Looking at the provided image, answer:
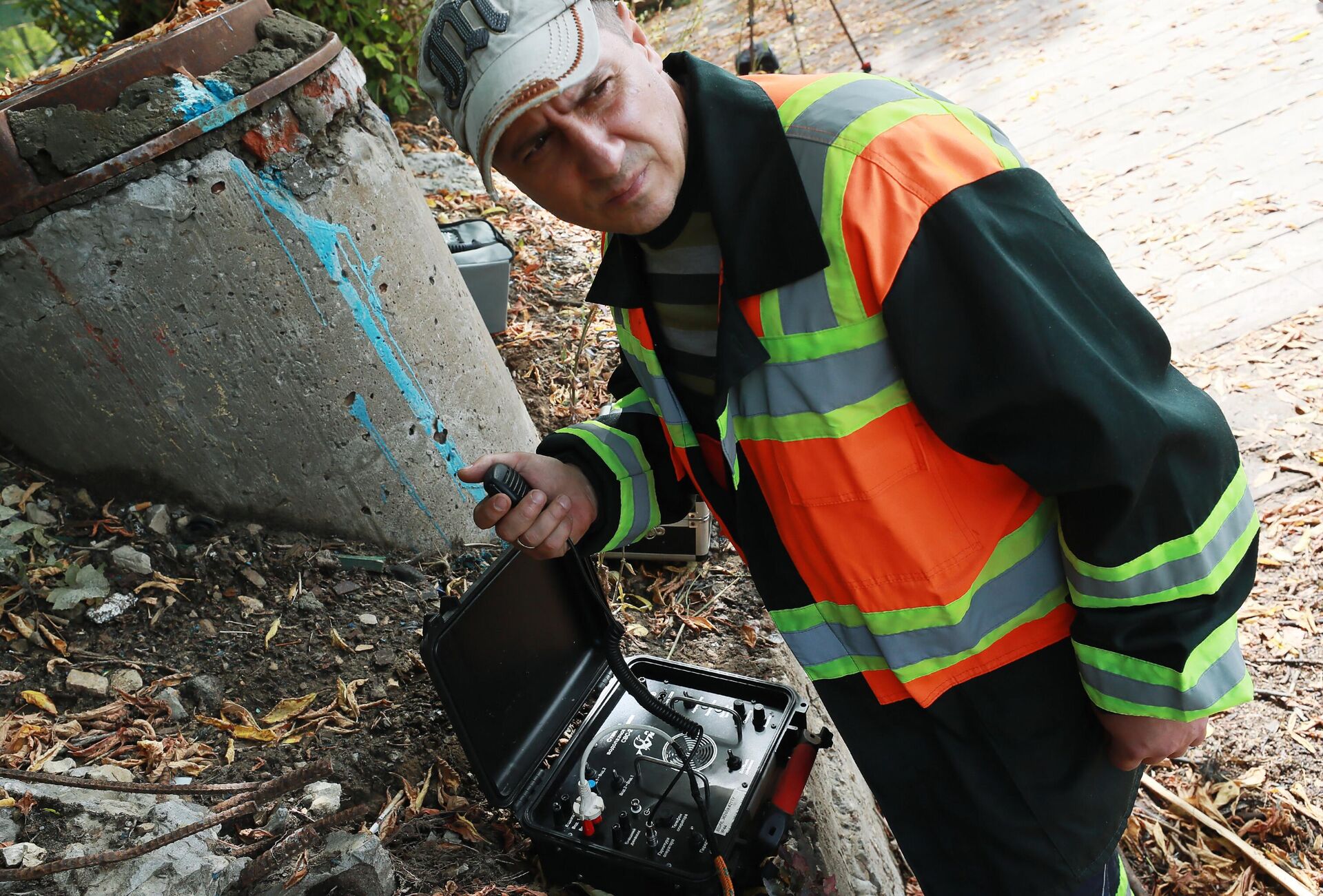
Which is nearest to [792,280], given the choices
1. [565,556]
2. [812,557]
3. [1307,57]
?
[812,557]

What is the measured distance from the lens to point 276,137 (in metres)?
2.52

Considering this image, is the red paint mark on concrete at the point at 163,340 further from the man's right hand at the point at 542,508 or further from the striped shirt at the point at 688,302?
the striped shirt at the point at 688,302

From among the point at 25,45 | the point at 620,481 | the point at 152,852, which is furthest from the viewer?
the point at 25,45

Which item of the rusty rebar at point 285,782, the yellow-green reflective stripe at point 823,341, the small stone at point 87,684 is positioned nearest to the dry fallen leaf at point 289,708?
the small stone at point 87,684

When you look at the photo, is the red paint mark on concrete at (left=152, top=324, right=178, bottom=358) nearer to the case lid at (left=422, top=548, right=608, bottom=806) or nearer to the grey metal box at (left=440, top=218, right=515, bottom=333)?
the case lid at (left=422, top=548, right=608, bottom=806)

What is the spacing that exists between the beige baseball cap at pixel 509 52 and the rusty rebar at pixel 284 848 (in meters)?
1.38

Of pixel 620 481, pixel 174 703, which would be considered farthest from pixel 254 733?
pixel 620 481

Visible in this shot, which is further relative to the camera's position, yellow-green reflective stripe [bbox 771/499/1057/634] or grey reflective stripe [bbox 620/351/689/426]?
grey reflective stripe [bbox 620/351/689/426]

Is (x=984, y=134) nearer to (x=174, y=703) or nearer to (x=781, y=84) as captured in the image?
(x=781, y=84)

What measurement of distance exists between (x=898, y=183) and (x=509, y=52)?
59 cm

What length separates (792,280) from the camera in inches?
58.6

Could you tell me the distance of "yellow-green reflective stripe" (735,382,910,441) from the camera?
1512 mm

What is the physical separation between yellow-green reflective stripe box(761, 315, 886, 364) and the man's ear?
19.4 inches

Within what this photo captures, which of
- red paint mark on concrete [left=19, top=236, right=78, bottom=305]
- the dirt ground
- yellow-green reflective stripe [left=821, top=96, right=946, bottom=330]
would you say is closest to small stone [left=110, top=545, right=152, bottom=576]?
the dirt ground
